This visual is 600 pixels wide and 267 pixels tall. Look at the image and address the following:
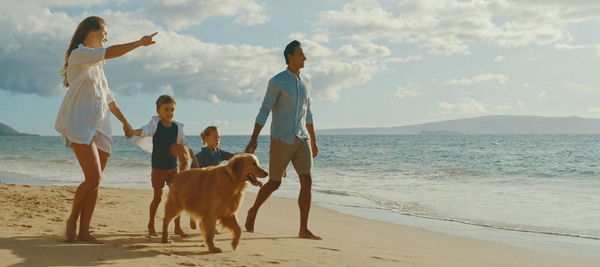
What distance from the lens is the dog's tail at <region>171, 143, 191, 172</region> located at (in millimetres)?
5629

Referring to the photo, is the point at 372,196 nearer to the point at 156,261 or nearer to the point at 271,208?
the point at 271,208

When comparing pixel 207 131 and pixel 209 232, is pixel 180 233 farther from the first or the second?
pixel 207 131

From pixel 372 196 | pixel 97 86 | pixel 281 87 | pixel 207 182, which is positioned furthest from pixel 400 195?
pixel 97 86

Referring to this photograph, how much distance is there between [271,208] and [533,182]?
992 cm

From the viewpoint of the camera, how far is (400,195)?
12.3m

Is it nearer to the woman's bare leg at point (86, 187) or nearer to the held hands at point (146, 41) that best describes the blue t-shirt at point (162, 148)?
the woman's bare leg at point (86, 187)

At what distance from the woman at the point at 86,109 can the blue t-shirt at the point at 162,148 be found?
1.13 m

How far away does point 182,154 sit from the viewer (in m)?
5.66

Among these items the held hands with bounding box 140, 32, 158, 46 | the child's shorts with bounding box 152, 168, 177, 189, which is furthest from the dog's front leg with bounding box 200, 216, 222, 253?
the held hands with bounding box 140, 32, 158, 46

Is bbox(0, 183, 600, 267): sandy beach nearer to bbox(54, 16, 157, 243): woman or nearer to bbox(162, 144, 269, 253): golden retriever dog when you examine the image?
bbox(162, 144, 269, 253): golden retriever dog

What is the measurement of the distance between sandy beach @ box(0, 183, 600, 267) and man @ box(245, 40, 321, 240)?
25.8 inches

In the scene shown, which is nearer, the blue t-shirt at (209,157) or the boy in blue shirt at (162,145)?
the boy in blue shirt at (162,145)

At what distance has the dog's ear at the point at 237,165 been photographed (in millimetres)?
4801

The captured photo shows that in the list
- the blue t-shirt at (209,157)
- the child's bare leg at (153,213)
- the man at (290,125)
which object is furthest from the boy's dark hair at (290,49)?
the child's bare leg at (153,213)
